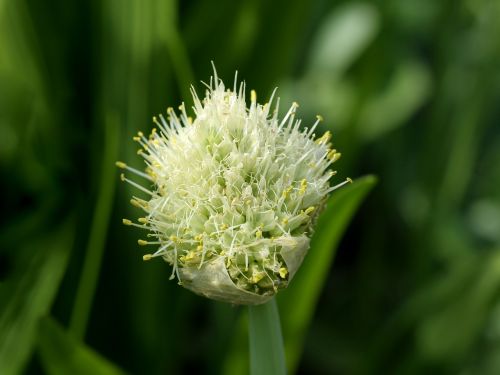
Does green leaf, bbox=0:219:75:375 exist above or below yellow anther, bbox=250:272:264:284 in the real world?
below

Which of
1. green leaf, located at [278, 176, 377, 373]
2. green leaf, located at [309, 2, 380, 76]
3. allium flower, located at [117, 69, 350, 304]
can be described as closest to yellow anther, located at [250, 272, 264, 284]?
allium flower, located at [117, 69, 350, 304]

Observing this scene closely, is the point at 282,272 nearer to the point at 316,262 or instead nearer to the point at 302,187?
the point at 302,187

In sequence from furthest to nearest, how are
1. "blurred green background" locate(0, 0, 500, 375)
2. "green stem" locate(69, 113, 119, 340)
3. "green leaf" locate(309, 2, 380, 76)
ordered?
"green leaf" locate(309, 2, 380, 76), "blurred green background" locate(0, 0, 500, 375), "green stem" locate(69, 113, 119, 340)

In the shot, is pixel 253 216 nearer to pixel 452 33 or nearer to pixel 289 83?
pixel 289 83

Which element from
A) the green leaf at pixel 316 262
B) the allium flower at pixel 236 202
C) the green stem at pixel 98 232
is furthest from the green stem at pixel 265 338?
the green stem at pixel 98 232

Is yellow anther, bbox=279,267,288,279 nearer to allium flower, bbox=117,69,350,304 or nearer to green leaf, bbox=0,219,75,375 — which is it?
allium flower, bbox=117,69,350,304

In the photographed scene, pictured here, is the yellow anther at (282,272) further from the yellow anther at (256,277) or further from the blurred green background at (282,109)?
the blurred green background at (282,109)
